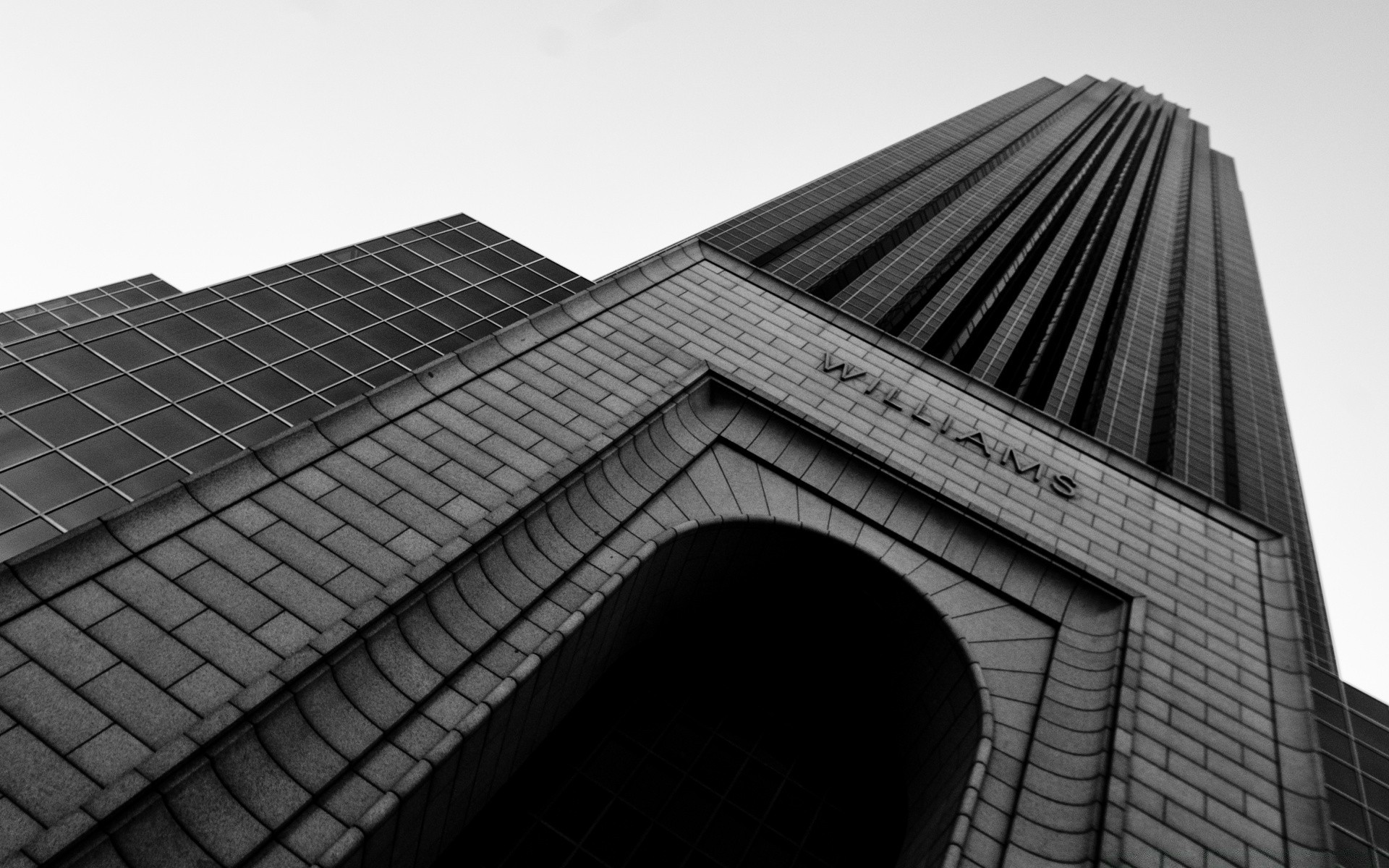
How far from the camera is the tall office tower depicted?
11.6 m

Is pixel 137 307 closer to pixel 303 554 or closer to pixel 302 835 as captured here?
pixel 303 554

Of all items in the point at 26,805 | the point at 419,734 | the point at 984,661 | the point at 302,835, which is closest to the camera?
the point at 26,805

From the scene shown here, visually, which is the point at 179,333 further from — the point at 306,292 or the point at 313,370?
the point at 306,292

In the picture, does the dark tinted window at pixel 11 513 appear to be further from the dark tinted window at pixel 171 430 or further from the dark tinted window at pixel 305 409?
the dark tinted window at pixel 305 409

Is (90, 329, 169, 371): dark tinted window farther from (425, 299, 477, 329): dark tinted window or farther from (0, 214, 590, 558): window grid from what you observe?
(425, 299, 477, 329): dark tinted window

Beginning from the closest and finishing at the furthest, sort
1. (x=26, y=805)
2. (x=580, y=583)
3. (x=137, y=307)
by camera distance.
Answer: (x=26, y=805)
(x=580, y=583)
(x=137, y=307)

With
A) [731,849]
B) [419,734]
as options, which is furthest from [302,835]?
[731,849]

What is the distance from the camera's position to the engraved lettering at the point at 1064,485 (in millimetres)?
20641

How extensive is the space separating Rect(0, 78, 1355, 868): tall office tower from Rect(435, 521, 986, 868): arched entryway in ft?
0.24

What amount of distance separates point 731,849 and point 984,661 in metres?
5.20

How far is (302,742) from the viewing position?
11.5 metres

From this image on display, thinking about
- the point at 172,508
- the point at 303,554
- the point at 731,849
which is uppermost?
the point at 731,849

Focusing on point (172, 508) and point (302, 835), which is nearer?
point (302, 835)

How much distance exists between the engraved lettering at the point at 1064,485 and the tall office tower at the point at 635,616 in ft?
0.36
